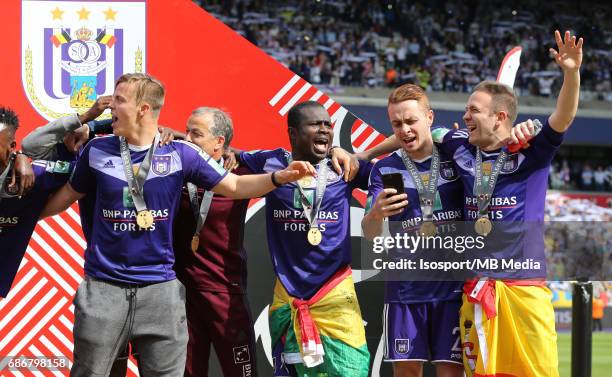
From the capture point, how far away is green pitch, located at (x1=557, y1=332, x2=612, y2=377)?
1167 centimetres

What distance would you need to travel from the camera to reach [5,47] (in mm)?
6281

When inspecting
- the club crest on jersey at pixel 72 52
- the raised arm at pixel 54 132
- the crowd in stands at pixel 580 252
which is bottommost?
the crowd in stands at pixel 580 252

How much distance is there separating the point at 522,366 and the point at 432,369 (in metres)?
1.56

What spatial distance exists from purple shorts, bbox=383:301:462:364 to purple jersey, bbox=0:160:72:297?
1.97 m

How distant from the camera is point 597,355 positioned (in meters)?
13.8

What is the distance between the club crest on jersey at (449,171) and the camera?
200 inches

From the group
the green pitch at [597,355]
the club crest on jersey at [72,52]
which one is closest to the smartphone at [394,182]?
the club crest on jersey at [72,52]

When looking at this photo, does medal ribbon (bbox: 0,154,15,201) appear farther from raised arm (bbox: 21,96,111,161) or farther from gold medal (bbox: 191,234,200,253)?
gold medal (bbox: 191,234,200,253)

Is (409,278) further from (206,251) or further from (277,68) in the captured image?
(277,68)

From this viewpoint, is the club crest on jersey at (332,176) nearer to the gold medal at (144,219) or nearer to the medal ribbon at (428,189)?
the medal ribbon at (428,189)

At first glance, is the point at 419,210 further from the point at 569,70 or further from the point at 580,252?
the point at 580,252

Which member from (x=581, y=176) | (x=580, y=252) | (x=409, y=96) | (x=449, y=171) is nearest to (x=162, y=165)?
(x=409, y=96)

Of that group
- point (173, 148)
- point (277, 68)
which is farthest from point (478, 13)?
point (173, 148)

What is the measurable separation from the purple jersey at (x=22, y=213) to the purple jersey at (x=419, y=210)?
170 centimetres
